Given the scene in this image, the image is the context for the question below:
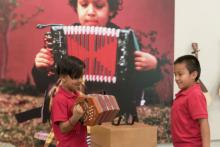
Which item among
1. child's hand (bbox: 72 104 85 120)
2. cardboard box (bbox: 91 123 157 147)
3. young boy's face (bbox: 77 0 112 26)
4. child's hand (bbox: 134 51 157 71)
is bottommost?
cardboard box (bbox: 91 123 157 147)

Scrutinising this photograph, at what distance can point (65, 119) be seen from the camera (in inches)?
59.2

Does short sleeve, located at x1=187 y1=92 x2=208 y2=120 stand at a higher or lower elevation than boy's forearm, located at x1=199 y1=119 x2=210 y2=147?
higher

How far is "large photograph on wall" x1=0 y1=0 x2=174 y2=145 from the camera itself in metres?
2.13

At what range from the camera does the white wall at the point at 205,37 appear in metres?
2.50

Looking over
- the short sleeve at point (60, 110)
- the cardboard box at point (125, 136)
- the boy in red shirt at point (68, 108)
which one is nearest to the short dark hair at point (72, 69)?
the boy in red shirt at point (68, 108)

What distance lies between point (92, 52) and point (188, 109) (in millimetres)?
849

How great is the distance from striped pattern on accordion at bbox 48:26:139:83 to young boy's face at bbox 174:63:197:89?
692mm

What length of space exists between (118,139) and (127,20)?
2.87ft

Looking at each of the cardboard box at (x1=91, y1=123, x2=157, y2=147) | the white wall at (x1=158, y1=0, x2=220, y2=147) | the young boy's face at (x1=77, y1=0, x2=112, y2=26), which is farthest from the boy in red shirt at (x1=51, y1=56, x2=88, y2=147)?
the white wall at (x1=158, y1=0, x2=220, y2=147)

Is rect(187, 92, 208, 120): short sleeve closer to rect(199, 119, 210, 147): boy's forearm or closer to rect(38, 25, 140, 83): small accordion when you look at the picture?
rect(199, 119, 210, 147): boy's forearm

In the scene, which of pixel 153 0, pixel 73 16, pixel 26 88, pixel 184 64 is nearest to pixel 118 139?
pixel 184 64

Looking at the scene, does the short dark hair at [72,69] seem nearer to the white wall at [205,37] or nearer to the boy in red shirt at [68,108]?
the boy in red shirt at [68,108]

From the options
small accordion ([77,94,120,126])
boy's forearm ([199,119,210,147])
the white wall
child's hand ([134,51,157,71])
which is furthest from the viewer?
the white wall

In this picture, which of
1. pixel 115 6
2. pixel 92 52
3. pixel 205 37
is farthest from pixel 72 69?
pixel 205 37
